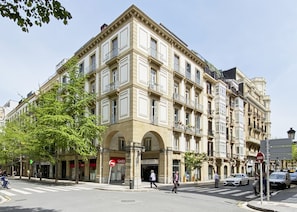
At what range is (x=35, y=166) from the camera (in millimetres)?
51531

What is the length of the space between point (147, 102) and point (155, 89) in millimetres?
2056

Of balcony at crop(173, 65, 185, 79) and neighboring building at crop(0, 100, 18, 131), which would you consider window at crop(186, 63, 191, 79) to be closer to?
balcony at crop(173, 65, 185, 79)

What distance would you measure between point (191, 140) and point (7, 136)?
28745mm

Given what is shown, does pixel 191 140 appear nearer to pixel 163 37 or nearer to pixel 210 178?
pixel 210 178

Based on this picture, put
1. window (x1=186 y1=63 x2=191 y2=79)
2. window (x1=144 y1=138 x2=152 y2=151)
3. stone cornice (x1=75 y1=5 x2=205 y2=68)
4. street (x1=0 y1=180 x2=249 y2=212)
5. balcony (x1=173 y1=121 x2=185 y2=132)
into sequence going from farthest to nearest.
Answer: window (x1=186 y1=63 x2=191 y2=79) → window (x1=144 y1=138 x2=152 y2=151) → balcony (x1=173 y1=121 x2=185 y2=132) → stone cornice (x1=75 y1=5 x2=205 y2=68) → street (x1=0 y1=180 x2=249 y2=212)

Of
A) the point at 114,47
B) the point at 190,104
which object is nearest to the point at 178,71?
the point at 190,104

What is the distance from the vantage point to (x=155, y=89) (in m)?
30.5

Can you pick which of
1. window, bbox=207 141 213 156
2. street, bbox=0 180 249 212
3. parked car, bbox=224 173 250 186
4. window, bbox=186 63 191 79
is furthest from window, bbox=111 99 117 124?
window, bbox=207 141 213 156

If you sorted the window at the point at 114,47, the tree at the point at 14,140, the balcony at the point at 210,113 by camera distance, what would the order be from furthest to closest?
the balcony at the point at 210,113, the tree at the point at 14,140, the window at the point at 114,47

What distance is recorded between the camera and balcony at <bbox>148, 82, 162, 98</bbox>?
96.9 ft

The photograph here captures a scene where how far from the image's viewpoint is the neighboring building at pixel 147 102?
92.9 ft

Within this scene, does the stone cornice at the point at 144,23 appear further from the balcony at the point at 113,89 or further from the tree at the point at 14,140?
the tree at the point at 14,140

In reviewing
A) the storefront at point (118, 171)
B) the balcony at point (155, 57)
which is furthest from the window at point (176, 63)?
the storefront at point (118, 171)

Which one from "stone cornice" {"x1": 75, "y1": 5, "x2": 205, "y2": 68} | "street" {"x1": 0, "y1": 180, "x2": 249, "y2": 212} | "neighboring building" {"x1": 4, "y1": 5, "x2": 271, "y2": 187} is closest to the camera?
"street" {"x1": 0, "y1": 180, "x2": 249, "y2": 212}
